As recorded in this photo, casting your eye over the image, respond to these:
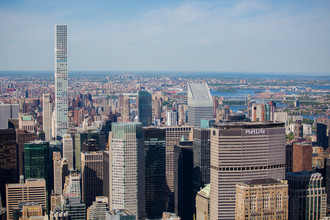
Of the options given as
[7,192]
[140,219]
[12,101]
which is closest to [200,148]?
[140,219]

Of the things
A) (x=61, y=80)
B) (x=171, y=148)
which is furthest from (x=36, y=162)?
(x=61, y=80)

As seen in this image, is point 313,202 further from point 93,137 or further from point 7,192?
point 93,137

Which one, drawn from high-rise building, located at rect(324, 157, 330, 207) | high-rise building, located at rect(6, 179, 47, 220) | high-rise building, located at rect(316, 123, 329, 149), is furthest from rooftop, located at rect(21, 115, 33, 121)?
high-rise building, located at rect(324, 157, 330, 207)

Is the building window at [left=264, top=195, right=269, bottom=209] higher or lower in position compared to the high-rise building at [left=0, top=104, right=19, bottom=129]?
lower

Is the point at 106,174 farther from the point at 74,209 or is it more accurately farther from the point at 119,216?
the point at 119,216

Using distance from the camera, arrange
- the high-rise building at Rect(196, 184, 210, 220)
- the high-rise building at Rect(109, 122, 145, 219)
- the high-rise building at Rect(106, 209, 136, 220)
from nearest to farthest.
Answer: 1. the high-rise building at Rect(106, 209, 136, 220)
2. the high-rise building at Rect(196, 184, 210, 220)
3. the high-rise building at Rect(109, 122, 145, 219)

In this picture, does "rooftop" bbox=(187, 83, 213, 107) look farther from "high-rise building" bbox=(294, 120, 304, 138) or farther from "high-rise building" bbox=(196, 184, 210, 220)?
"high-rise building" bbox=(196, 184, 210, 220)

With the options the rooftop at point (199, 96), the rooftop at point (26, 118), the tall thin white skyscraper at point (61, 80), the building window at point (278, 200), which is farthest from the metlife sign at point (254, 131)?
the rooftop at point (26, 118)
